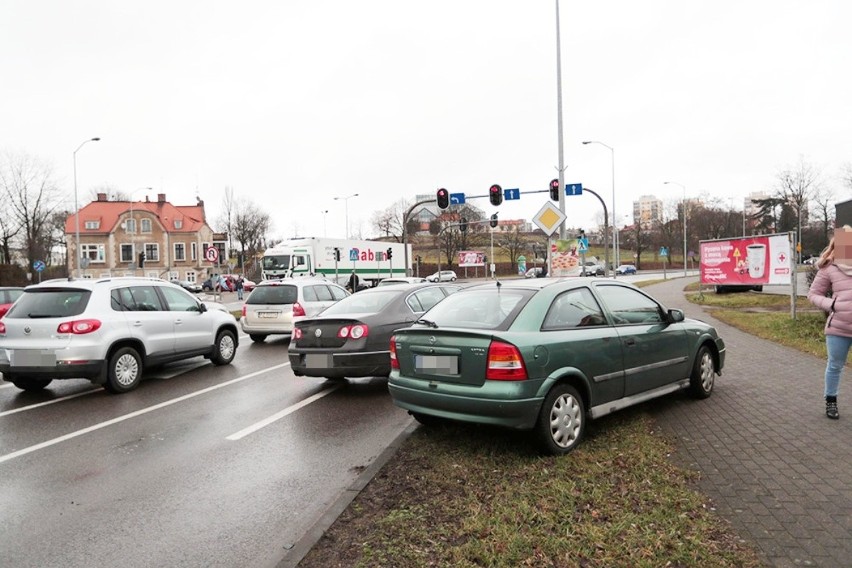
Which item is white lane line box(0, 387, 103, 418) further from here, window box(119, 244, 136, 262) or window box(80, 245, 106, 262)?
window box(80, 245, 106, 262)

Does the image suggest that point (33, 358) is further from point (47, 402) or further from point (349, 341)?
point (349, 341)

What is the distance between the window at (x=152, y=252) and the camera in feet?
238

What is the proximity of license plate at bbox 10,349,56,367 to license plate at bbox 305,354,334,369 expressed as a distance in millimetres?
3258

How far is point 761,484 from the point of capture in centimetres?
408

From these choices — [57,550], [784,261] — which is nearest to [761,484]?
[57,550]

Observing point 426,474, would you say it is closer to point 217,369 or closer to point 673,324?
point 673,324

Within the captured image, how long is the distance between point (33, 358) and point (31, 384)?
109 centimetres

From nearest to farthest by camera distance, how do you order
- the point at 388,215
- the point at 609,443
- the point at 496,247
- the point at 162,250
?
the point at 609,443 < the point at 162,250 < the point at 388,215 < the point at 496,247

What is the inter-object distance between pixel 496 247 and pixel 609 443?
301 feet

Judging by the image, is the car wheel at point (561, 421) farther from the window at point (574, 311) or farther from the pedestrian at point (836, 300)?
the pedestrian at point (836, 300)

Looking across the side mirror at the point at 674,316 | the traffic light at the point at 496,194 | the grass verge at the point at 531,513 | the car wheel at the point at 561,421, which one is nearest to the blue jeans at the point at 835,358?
the side mirror at the point at 674,316

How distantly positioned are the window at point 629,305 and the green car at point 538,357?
1cm

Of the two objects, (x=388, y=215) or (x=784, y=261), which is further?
(x=388, y=215)

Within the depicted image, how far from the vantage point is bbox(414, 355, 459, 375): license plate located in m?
4.98
